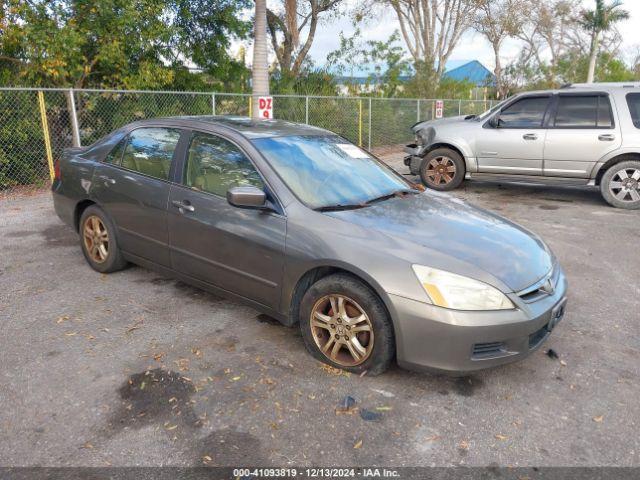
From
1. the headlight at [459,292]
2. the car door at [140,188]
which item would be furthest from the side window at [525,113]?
the headlight at [459,292]

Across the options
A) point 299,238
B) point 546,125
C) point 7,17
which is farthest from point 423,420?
point 7,17

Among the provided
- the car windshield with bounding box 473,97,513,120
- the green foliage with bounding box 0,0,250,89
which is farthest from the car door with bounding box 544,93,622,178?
the green foliage with bounding box 0,0,250,89

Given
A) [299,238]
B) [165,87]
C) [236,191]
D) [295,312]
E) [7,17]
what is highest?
[7,17]

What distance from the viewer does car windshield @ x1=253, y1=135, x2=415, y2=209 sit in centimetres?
358

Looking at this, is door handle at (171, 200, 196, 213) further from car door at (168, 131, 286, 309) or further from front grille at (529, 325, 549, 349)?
front grille at (529, 325, 549, 349)

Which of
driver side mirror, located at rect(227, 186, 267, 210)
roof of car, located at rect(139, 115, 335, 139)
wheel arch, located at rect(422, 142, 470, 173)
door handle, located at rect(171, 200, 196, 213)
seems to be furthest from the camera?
wheel arch, located at rect(422, 142, 470, 173)

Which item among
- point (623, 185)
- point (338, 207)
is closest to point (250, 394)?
point (338, 207)

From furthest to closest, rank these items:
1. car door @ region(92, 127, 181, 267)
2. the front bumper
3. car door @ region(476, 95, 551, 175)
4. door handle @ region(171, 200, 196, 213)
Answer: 1. car door @ region(476, 95, 551, 175)
2. car door @ region(92, 127, 181, 267)
3. door handle @ region(171, 200, 196, 213)
4. the front bumper

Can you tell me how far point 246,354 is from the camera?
11.2 ft

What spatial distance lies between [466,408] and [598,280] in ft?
9.37

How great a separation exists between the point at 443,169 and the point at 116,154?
20.6ft

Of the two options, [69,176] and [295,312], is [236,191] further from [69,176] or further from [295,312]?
[69,176]

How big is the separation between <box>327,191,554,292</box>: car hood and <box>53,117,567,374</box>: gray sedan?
1cm

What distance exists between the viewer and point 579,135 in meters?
8.13
